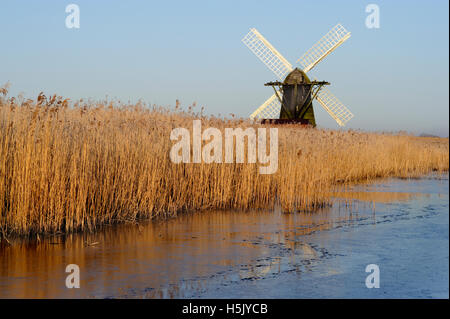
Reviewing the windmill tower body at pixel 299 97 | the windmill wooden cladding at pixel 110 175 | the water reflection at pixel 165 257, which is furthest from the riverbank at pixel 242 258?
the windmill tower body at pixel 299 97

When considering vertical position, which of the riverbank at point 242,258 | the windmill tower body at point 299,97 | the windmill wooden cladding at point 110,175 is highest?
the windmill tower body at point 299,97

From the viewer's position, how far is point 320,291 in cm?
457

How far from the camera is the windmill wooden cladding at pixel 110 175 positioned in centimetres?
630

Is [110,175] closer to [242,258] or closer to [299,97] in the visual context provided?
[242,258]

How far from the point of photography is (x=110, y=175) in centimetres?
734

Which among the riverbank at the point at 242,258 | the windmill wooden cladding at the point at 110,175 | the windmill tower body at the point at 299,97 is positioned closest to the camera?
the riverbank at the point at 242,258

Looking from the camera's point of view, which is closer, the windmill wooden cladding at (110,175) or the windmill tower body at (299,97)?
the windmill wooden cladding at (110,175)

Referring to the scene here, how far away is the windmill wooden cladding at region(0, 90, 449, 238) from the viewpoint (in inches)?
248

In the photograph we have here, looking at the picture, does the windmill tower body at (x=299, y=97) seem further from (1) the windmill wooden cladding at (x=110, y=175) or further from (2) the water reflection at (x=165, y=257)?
(2) the water reflection at (x=165, y=257)

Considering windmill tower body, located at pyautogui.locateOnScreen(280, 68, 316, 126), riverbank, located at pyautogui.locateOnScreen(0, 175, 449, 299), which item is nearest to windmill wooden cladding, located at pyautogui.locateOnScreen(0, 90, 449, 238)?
riverbank, located at pyautogui.locateOnScreen(0, 175, 449, 299)

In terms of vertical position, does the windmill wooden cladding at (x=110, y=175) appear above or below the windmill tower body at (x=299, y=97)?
below

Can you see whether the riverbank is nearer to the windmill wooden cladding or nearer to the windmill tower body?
the windmill wooden cladding

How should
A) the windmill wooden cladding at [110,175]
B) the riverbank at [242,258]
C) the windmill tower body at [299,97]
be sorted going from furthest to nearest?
the windmill tower body at [299,97] → the windmill wooden cladding at [110,175] → the riverbank at [242,258]
